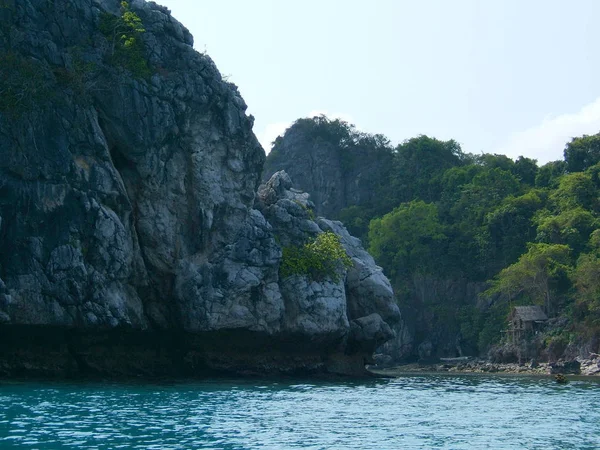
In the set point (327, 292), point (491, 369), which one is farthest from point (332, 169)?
point (327, 292)

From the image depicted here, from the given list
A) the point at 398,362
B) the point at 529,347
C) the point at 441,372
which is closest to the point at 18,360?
the point at 441,372

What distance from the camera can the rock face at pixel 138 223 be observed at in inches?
1570

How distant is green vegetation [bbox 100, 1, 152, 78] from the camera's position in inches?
1768

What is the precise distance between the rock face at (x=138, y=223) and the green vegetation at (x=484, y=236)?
24.6m

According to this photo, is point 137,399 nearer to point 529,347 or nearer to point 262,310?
point 262,310

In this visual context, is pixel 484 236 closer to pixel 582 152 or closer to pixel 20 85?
pixel 582 152

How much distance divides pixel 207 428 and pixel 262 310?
20483 millimetres

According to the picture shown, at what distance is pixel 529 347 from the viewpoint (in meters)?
69.1

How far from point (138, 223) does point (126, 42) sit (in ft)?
28.8

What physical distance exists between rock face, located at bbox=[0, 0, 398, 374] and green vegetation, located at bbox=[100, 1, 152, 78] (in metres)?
0.14

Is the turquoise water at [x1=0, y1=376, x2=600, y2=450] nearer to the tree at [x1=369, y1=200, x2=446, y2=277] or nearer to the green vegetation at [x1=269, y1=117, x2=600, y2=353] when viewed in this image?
the green vegetation at [x1=269, y1=117, x2=600, y2=353]

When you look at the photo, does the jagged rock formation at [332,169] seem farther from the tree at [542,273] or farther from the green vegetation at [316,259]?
the green vegetation at [316,259]

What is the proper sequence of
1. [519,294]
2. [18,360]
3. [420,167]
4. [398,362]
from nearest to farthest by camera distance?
[18,360] < [519,294] < [398,362] < [420,167]

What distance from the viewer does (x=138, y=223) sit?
44.7 metres
